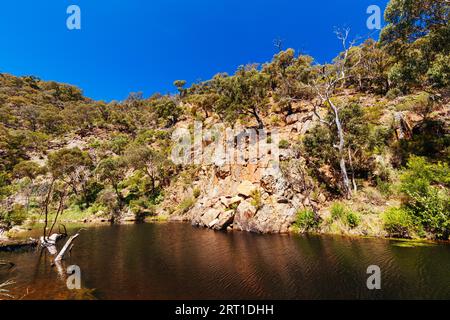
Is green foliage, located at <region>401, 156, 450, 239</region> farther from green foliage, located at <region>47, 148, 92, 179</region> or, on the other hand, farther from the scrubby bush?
green foliage, located at <region>47, 148, 92, 179</region>

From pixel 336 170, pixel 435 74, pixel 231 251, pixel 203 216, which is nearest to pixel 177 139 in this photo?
pixel 203 216

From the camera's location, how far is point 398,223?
63.4 feet

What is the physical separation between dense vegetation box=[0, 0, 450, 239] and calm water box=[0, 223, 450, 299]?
5097 millimetres

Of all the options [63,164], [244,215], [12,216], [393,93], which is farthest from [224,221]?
[63,164]

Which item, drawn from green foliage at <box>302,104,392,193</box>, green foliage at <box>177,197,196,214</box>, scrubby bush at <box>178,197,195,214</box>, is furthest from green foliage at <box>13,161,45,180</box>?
green foliage at <box>302,104,392,193</box>

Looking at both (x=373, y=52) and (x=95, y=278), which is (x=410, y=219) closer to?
(x=95, y=278)

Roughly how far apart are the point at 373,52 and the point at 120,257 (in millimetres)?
62072

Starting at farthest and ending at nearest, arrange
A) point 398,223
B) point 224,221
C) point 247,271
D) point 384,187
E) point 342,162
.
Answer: point 224,221, point 342,162, point 384,187, point 398,223, point 247,271

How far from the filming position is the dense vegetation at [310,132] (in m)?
21.0

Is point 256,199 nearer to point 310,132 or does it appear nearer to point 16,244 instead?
point 310,132

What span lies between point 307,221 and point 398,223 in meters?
8.39

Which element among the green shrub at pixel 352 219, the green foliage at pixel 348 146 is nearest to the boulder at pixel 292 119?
the green foliage at pixel 348 146

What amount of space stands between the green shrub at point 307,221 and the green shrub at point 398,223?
258 inches

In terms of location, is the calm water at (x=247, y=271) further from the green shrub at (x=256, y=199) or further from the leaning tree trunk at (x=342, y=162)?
the leaning tree trunk at (x=342, y=162)
